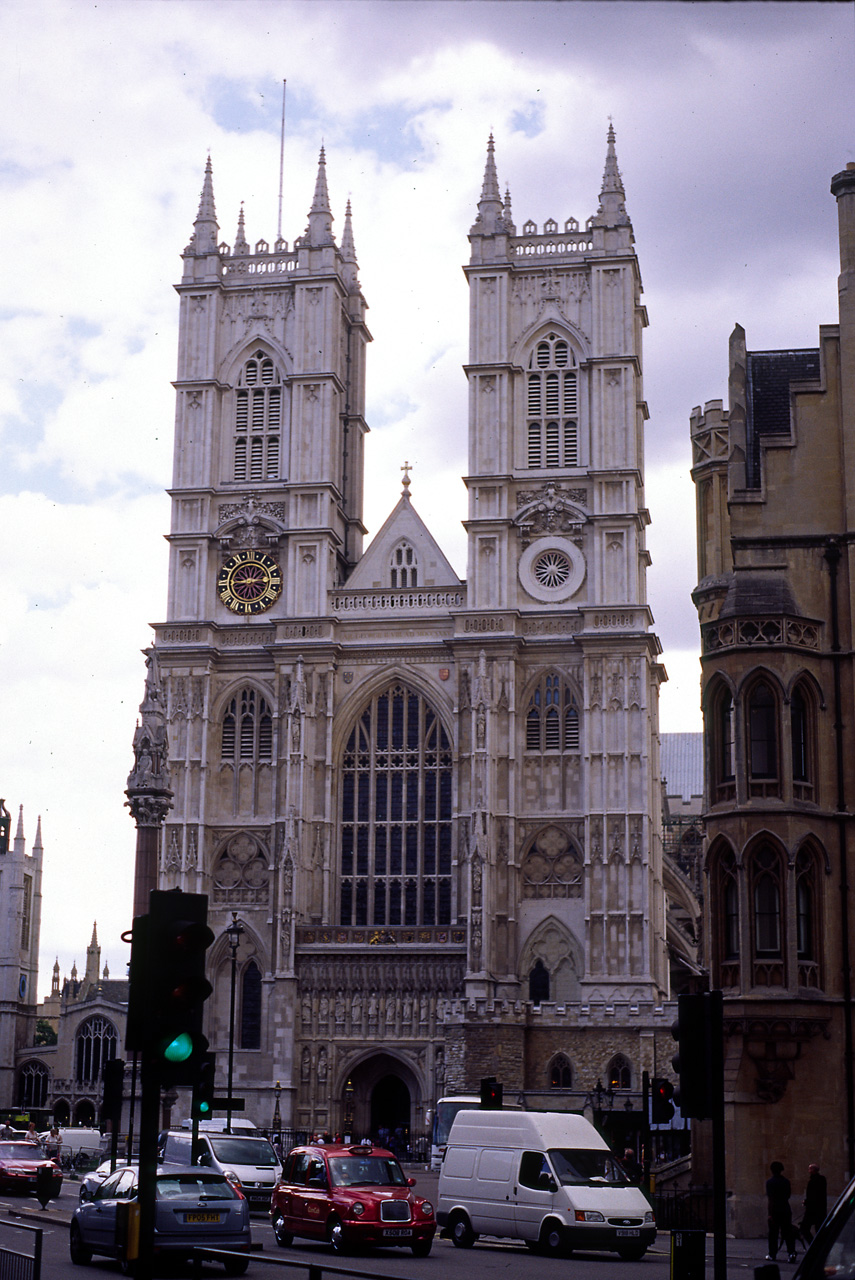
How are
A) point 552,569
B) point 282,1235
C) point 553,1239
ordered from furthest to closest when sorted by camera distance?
point 552,569, point 282,1235, point 553,1239

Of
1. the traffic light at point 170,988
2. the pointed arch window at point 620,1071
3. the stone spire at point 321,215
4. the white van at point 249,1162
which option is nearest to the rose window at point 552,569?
the stone spire at point 321,215

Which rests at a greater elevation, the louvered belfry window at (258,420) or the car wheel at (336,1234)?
the louvered belfry window at (258,420)

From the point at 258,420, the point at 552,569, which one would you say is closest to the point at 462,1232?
the point at 552,569

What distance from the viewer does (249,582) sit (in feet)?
205

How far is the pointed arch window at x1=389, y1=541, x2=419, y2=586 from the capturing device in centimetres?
6331

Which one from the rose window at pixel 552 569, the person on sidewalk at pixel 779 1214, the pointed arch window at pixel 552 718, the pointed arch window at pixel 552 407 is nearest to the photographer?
the person on sidewalk at pixel 779 1214

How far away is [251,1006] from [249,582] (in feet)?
50.0

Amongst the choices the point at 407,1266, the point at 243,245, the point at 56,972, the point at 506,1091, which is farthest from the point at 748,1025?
the point at 56,972

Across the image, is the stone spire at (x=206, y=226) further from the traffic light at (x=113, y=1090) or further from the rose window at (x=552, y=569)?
the traffic light at (x=113, y=1090)

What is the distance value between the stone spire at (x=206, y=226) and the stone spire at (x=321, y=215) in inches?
153

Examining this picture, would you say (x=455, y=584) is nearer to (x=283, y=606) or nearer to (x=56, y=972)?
(x=283, y=606)

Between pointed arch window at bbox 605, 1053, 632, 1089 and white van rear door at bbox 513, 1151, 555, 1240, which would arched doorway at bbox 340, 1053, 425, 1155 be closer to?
pointed arch window at bbox 605, 1053, 632, 1089

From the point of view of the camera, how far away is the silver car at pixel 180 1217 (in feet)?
62.8

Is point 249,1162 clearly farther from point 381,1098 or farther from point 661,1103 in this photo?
point 381,1098
